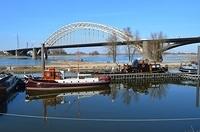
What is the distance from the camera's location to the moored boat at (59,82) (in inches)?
1818

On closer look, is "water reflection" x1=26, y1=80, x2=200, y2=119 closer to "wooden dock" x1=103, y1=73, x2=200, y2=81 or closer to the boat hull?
the boat hull

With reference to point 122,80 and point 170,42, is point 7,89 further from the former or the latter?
point 170,42

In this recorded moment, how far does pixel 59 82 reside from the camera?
47875 millimetres

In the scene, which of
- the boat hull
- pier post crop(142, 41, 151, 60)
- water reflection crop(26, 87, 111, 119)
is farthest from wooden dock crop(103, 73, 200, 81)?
pier post crop(142, 41, 151, 60)

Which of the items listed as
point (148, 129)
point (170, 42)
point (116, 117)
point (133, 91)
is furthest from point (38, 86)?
point (170, 42)

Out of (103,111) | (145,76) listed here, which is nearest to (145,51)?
(145,76)

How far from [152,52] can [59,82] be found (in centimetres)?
5901

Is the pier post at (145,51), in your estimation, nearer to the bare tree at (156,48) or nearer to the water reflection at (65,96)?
the bare tree at (156,48)

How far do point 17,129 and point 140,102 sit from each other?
16.1m

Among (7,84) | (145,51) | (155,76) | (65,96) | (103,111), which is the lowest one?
(103,111)

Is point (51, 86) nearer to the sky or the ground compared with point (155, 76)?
nearer to the ground

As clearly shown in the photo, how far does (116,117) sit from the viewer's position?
98.5 feet

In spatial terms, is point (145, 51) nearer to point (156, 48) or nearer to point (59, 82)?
point (156, 48)

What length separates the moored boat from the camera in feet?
152
